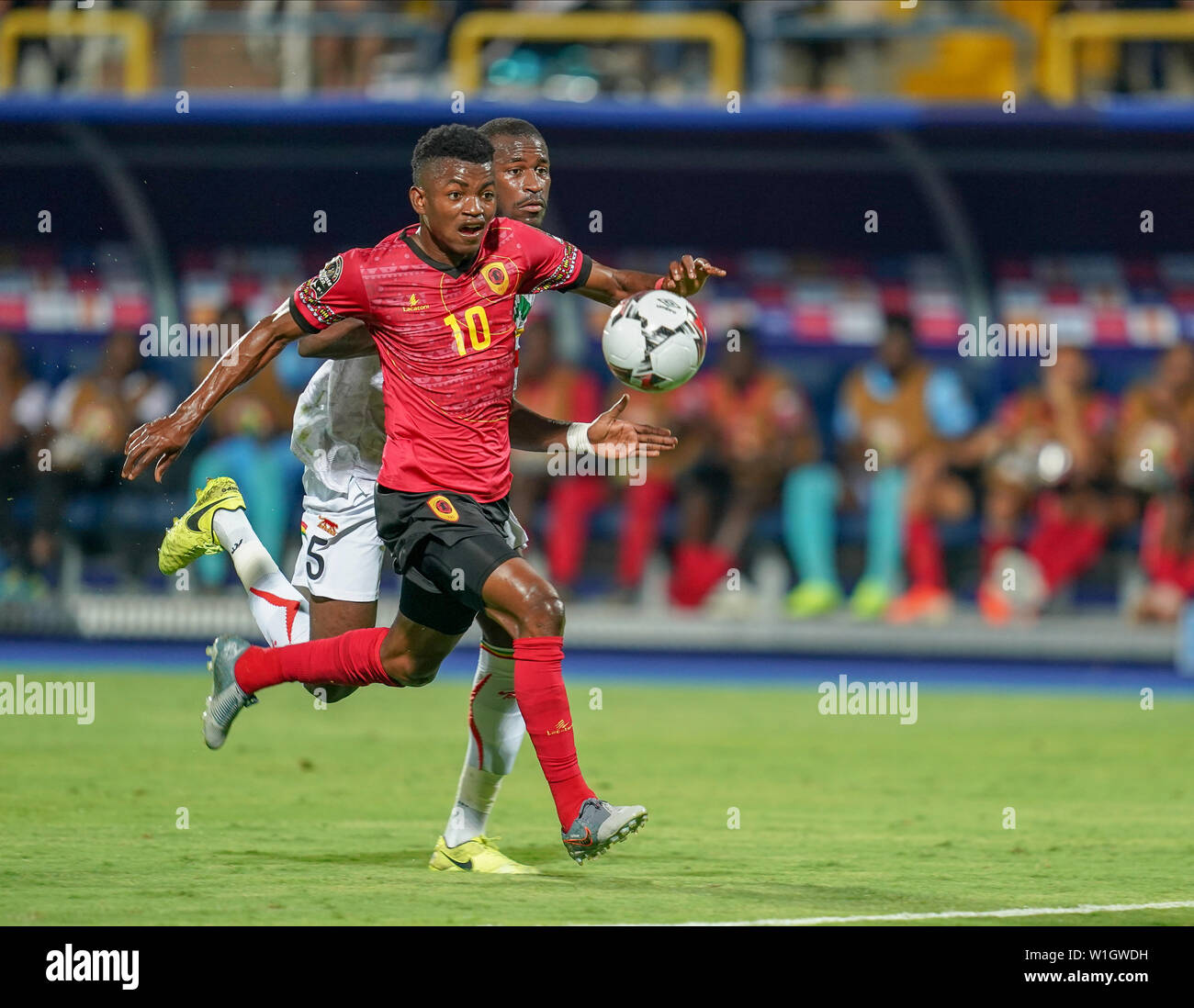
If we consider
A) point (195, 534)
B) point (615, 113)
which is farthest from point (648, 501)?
point (195, 534)

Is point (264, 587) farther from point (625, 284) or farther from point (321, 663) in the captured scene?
point (625, 284)

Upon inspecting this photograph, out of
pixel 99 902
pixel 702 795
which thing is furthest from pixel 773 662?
pixel 99 902

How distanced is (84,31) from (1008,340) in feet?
Answer: 21.7

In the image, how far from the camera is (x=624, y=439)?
616cm

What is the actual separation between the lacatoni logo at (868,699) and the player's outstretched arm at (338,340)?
17.9 feet

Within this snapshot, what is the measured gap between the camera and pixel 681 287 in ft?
21.6

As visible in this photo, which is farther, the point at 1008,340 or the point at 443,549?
the point at 1008,340

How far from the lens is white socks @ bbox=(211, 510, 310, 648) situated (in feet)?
23.9

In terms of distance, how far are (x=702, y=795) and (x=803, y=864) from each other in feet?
6.17

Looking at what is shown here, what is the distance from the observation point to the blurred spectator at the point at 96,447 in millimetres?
13664

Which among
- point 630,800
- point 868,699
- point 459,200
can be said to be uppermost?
point 459,200

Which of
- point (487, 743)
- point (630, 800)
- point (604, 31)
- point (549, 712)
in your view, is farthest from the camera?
point (604, 31)
